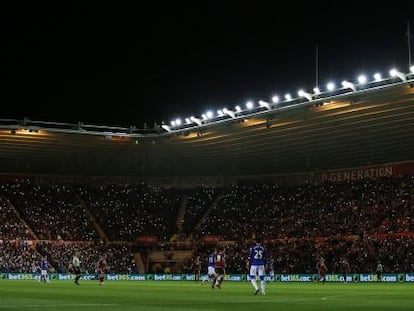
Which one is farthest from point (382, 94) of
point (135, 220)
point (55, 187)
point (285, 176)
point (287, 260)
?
point (55, 187)

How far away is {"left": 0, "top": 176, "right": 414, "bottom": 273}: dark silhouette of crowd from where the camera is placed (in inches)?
2232

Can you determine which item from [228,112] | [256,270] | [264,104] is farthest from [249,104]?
[256,270]

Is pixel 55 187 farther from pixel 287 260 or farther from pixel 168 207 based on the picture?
pixel 287 260

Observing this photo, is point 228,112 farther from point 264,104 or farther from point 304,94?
point 304,94

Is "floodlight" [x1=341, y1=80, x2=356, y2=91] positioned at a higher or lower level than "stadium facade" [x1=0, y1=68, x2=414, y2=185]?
higher

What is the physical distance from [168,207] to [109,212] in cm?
648

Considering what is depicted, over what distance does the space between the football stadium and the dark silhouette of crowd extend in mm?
151

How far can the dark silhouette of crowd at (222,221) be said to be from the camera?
56694mm

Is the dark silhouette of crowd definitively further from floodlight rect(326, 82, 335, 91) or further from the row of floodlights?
floodlight rect(326, 82, 335, 91)

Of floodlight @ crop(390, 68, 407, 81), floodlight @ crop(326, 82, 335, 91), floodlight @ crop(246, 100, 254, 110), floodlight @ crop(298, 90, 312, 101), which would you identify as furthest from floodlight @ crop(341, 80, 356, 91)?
floodlight @ crop(246, 100, 254, 110)

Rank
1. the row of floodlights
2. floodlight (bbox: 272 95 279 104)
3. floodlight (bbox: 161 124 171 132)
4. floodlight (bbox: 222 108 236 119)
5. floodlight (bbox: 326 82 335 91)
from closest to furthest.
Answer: the row of floodlights < floodlight (bbox: 326 82 335 91) < floodlight (bbox: 272 95 279 104) < floodlight (bbox: 222 108 236 119) < floodlight (bbox: 161 124 171 132)

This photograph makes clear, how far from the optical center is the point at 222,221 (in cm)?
7119

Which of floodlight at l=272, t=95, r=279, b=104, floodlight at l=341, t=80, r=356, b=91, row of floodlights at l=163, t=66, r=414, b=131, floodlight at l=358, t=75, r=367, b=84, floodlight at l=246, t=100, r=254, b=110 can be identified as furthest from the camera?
floodlight at l=246, t=100, r=254, b=110

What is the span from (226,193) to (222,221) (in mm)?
5768
